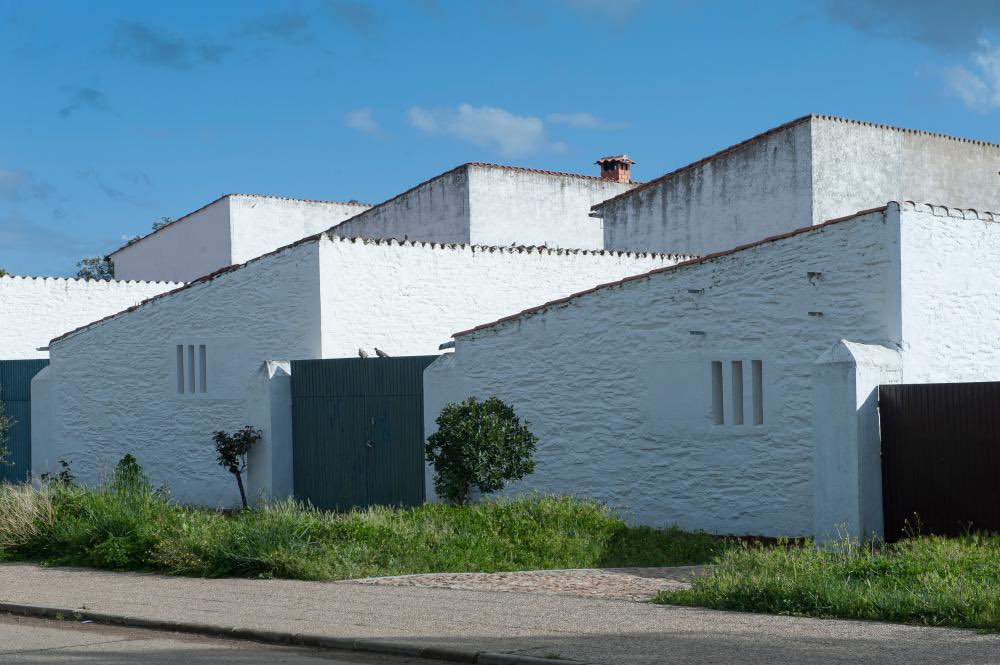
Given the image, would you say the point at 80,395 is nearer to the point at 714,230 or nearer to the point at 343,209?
the point at 714,230

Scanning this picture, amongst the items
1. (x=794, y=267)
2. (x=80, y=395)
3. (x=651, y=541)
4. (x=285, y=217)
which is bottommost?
(x=651, y=541)

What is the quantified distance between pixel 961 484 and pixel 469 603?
545 centimetres

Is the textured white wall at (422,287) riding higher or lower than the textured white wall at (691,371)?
higher

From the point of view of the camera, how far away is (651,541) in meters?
14.0

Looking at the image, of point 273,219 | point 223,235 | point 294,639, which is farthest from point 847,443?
point 273,219

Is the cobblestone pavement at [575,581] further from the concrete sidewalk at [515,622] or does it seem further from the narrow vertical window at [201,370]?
the narrow vertical window at [201,370]

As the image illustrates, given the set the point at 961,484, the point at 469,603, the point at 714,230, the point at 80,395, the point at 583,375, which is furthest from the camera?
the point at 714,230

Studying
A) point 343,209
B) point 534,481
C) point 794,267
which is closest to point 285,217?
point 343,209

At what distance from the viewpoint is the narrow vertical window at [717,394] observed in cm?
1508

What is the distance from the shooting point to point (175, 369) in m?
21.7

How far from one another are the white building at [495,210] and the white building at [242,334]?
8281mm

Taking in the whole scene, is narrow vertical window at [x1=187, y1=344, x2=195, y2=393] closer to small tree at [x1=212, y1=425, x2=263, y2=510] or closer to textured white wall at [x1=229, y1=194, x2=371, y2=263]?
small tree at [x1=212, y1=425, x2=263, y2=510]

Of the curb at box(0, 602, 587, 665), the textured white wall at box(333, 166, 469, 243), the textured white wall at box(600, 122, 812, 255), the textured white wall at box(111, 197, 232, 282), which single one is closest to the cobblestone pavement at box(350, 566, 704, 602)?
the curb at box(0, 602, 587, 665)

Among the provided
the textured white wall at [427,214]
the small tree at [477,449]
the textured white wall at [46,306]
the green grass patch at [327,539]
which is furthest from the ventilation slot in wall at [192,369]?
the textured white wall at [427,214]
